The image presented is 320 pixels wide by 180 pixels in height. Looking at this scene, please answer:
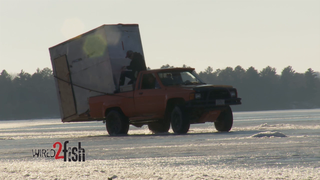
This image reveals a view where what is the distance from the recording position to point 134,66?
59.1ft

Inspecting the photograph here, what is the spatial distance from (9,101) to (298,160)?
479ft

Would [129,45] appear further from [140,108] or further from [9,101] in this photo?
[9,101]

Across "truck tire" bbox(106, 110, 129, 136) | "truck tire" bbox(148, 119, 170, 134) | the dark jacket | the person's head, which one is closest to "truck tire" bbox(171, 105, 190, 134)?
"truck tire" bbox(106, 110, 129, 136)

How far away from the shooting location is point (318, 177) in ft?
22.1

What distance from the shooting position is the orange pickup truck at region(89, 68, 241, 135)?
51.4 ft

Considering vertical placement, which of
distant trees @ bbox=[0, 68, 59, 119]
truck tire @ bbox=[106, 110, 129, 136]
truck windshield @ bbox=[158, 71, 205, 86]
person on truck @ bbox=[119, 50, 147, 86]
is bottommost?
truck tire @ bbox=[106, 110, 129, 136]

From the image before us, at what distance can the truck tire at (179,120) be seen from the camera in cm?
1559

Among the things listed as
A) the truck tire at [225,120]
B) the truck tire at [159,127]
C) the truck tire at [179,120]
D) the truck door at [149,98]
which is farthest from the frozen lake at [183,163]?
the truck tire at [159,127]

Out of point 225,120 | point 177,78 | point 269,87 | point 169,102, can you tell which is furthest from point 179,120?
point 269,87

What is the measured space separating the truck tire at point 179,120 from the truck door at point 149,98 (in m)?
0.44

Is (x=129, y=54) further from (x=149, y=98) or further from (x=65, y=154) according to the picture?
(x=65, y=154)

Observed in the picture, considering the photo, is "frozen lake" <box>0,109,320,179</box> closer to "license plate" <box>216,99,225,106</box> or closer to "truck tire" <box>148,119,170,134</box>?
"license plate" <box>216,99,225,106</box>

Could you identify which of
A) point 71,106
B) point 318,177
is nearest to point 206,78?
point 71,106

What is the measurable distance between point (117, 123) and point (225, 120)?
11.3 feet
